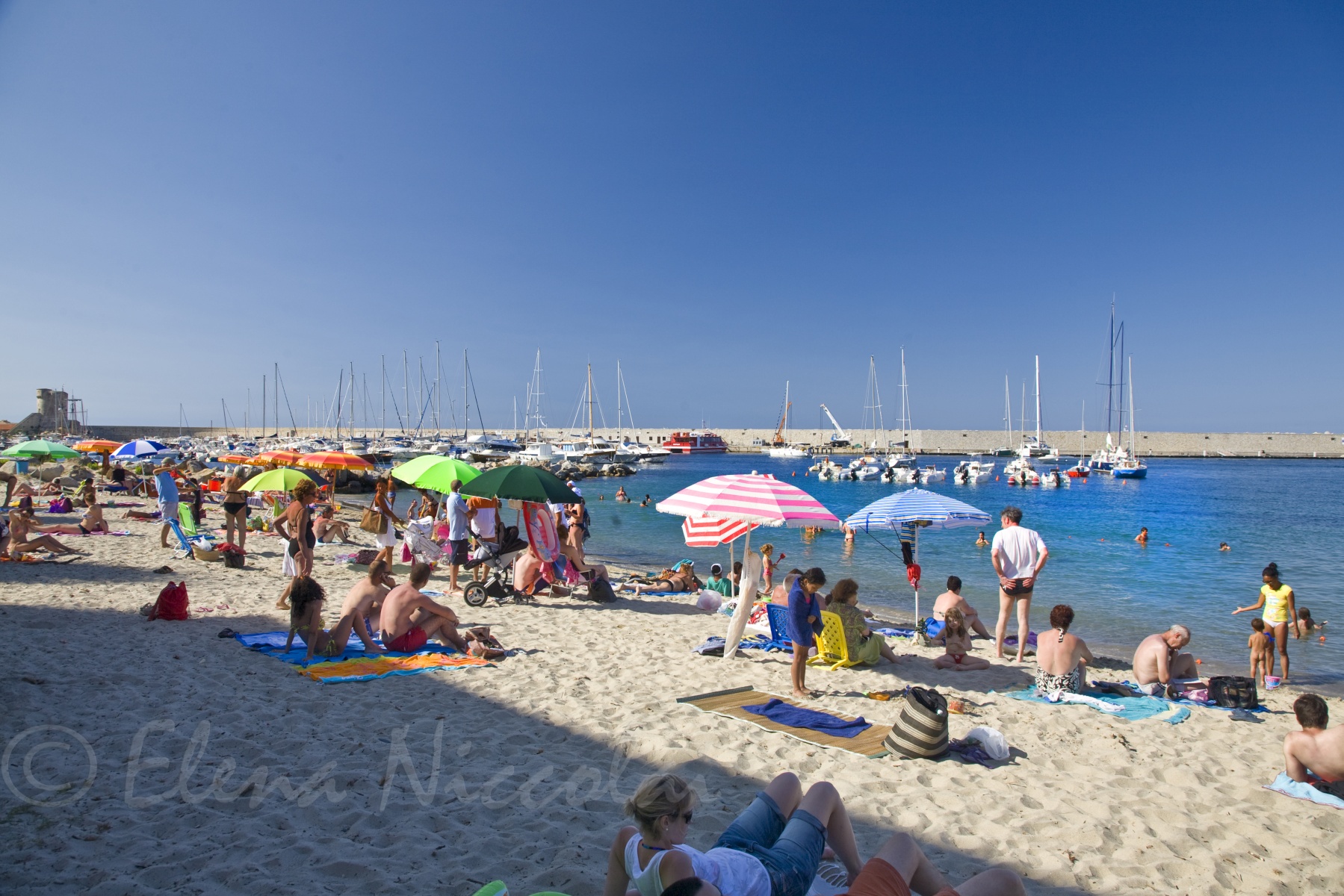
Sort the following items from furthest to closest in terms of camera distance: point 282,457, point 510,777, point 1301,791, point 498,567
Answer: point 282,457
point 498,567
point 1301,791
point 510,777

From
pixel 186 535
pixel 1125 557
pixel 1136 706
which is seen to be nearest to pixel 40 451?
pixel 186 535

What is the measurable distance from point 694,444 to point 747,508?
331 ft

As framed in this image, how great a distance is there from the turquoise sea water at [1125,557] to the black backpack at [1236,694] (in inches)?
131

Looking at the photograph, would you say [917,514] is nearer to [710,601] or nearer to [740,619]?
[740,619]

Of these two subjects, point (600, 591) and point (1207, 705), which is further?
point (600, 591)

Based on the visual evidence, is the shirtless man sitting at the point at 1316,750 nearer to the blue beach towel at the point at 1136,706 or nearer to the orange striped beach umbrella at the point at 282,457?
the blue beach towel at the point at 1136,706

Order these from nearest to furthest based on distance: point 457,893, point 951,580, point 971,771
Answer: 1. point 457,893
2. point 971,771
3. point 951,580

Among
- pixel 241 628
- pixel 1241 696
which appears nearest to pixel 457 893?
pixel 241 628

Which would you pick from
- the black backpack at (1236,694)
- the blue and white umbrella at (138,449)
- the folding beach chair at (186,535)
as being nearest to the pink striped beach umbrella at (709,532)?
the black backpack at (1236,694)

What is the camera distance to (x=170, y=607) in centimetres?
805

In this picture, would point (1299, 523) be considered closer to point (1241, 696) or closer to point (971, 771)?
point (1241, 696)

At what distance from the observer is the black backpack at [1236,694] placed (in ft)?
21.7

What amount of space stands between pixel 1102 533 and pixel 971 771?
25.0 meters

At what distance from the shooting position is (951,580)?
29.6 feet
